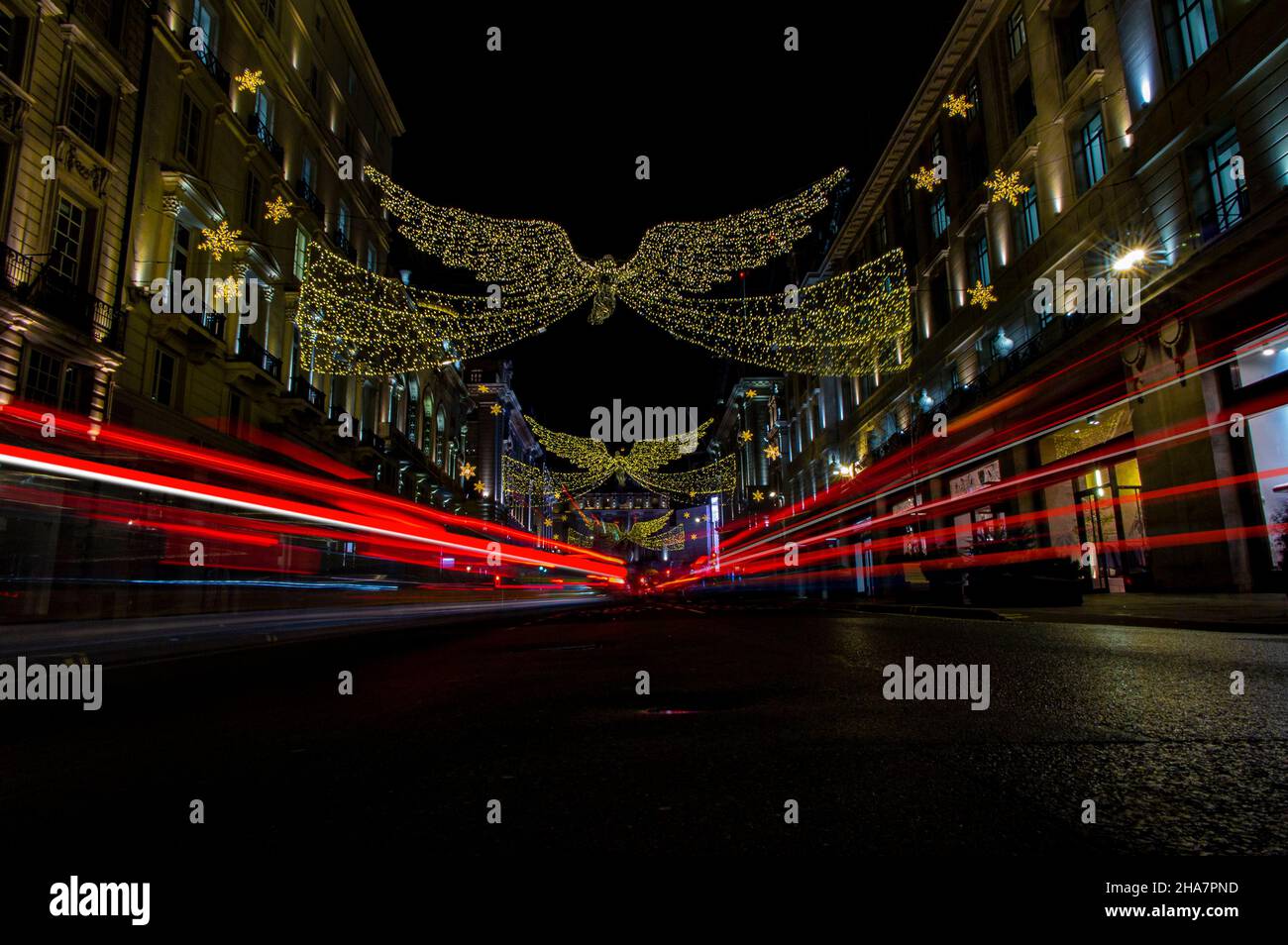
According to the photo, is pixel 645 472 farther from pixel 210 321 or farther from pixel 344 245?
pixel 210 321

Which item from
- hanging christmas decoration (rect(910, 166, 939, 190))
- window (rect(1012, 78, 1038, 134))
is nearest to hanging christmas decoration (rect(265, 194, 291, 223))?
hanging christmas decoration (rect(910, 166, 939, 190))

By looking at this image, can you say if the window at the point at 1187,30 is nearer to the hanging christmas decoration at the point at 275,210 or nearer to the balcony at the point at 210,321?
the balcony at the point at 210,321

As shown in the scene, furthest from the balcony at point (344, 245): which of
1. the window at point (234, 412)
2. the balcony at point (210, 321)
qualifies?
the window at point (234, 412)

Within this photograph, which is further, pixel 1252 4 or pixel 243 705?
pixel 1252 4

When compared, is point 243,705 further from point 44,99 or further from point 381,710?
point 44,99

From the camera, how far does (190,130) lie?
23.0m

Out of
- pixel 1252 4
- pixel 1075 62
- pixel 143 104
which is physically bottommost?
pixel 1252 4

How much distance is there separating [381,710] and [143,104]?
23696 millimetres

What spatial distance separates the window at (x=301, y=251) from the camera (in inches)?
1156

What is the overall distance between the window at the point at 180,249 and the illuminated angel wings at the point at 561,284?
5.14m

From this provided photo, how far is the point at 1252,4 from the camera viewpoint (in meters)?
14.9

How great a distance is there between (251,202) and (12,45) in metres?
9.60

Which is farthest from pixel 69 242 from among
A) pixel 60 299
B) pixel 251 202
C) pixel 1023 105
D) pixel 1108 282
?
pixel 1023 105

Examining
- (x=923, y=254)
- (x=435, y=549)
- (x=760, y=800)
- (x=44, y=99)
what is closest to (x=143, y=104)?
(x=44, y=99)
